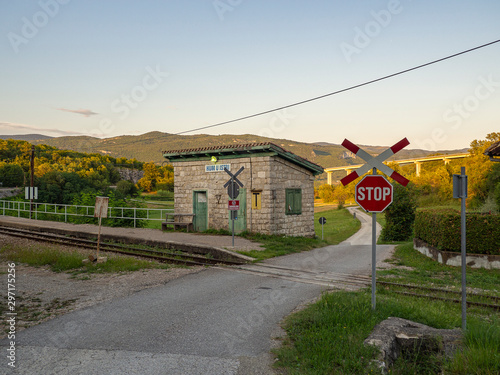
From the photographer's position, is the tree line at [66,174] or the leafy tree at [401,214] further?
the tree line at [66,174]

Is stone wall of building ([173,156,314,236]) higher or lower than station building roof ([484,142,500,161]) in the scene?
lower

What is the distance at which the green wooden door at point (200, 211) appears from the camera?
64.9ft

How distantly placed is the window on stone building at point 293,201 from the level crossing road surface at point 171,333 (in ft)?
30.8

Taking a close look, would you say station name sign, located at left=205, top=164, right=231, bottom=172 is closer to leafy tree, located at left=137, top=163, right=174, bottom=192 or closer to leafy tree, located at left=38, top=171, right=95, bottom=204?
leafy tree, located at left=38, top=171, right=95, bottom=204

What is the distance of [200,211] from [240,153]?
13.1 ft

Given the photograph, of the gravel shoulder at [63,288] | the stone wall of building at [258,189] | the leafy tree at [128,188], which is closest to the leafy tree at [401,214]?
the stone wall of building at [258,189]

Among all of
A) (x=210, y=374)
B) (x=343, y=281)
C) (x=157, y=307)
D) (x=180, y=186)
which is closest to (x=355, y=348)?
(x=210, y=374)

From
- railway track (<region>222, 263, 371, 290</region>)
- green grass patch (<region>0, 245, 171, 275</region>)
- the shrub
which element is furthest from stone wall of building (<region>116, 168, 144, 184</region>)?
the shrub

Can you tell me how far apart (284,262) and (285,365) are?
8024mm

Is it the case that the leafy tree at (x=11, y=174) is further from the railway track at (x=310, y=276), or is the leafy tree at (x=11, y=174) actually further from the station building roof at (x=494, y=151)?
the station building roof at (x=494, y=151)

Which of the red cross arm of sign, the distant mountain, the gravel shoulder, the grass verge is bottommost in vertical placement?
the gravel shoulder

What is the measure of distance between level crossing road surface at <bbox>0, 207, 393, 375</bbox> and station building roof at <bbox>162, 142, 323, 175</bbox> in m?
9.06

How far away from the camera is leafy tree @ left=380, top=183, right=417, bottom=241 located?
2484 centimetres

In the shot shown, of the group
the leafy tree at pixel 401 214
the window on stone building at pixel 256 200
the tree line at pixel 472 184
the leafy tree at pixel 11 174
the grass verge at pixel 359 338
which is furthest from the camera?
the leafy tree at pixel 11 174
